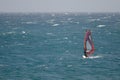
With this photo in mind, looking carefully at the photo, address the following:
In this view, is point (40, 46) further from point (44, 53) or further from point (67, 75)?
point (67, 75)

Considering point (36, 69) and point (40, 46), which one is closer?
point (36, 69)

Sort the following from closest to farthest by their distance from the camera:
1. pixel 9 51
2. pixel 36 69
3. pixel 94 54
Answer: pixel 36 69 < pixel 94 54 < pixel 9 51

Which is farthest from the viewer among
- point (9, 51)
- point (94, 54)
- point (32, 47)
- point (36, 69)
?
point (32, 47)

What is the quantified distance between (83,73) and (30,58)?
784 inches

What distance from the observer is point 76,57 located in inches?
3155

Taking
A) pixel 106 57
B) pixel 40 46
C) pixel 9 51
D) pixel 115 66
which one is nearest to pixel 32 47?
pixel 40 46

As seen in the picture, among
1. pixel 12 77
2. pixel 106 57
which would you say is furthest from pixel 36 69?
pixel 106 57

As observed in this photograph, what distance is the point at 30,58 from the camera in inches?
3145

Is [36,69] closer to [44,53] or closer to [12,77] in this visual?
[12,77]

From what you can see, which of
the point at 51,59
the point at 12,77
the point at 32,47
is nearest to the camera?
the point at 12,77

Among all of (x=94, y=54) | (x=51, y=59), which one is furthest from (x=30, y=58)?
(x=94, y=54)

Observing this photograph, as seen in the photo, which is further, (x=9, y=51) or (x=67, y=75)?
(x=9, y=51)

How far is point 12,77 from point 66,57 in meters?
22.4

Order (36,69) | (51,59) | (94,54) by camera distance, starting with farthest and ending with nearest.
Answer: (94,54), (51,59), (36,69)
